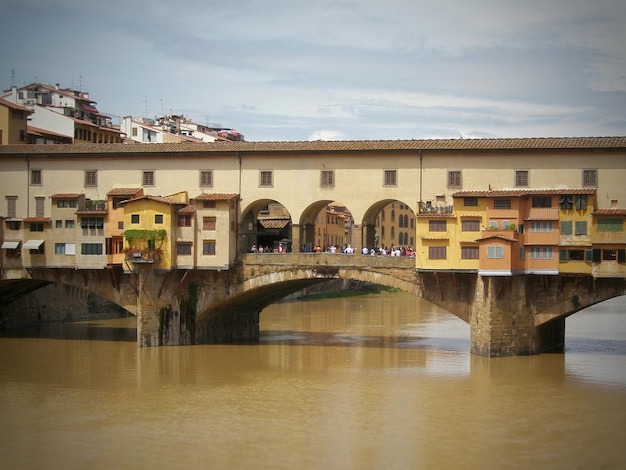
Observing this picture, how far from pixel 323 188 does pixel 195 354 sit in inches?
327

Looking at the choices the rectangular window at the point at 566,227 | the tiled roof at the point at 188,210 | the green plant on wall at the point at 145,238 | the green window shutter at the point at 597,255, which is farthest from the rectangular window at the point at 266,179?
the green window shutter at the point at 597,255

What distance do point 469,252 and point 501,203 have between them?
7.03ft

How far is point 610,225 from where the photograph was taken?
34.8 m

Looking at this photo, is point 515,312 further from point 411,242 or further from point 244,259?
point 411,242

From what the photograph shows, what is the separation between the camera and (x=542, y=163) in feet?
119

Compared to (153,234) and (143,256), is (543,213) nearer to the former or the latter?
(153,234)

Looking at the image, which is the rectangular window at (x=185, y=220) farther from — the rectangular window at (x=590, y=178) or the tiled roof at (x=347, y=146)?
the rectangular window at (x=590, y=178)

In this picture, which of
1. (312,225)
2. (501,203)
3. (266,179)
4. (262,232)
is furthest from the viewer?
(262,232)

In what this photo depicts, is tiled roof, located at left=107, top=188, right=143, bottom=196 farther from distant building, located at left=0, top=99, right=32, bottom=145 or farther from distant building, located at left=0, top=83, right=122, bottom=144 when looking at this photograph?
distant building, located at left=0, top=83, right=122, bottom=144

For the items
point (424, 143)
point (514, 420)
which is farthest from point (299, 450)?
point (424, 143)

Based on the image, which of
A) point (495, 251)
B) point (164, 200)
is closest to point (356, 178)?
point (495, 251)

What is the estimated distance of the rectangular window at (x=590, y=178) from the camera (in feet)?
117

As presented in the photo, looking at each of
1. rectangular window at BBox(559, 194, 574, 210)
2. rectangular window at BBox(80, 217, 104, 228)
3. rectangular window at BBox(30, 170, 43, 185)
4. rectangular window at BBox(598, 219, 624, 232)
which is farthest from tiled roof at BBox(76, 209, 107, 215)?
rectangular window at BBox(598, 219, 624, 232)

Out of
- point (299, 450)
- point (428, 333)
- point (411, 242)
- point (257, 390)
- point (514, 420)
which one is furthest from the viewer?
point (411, 242)
